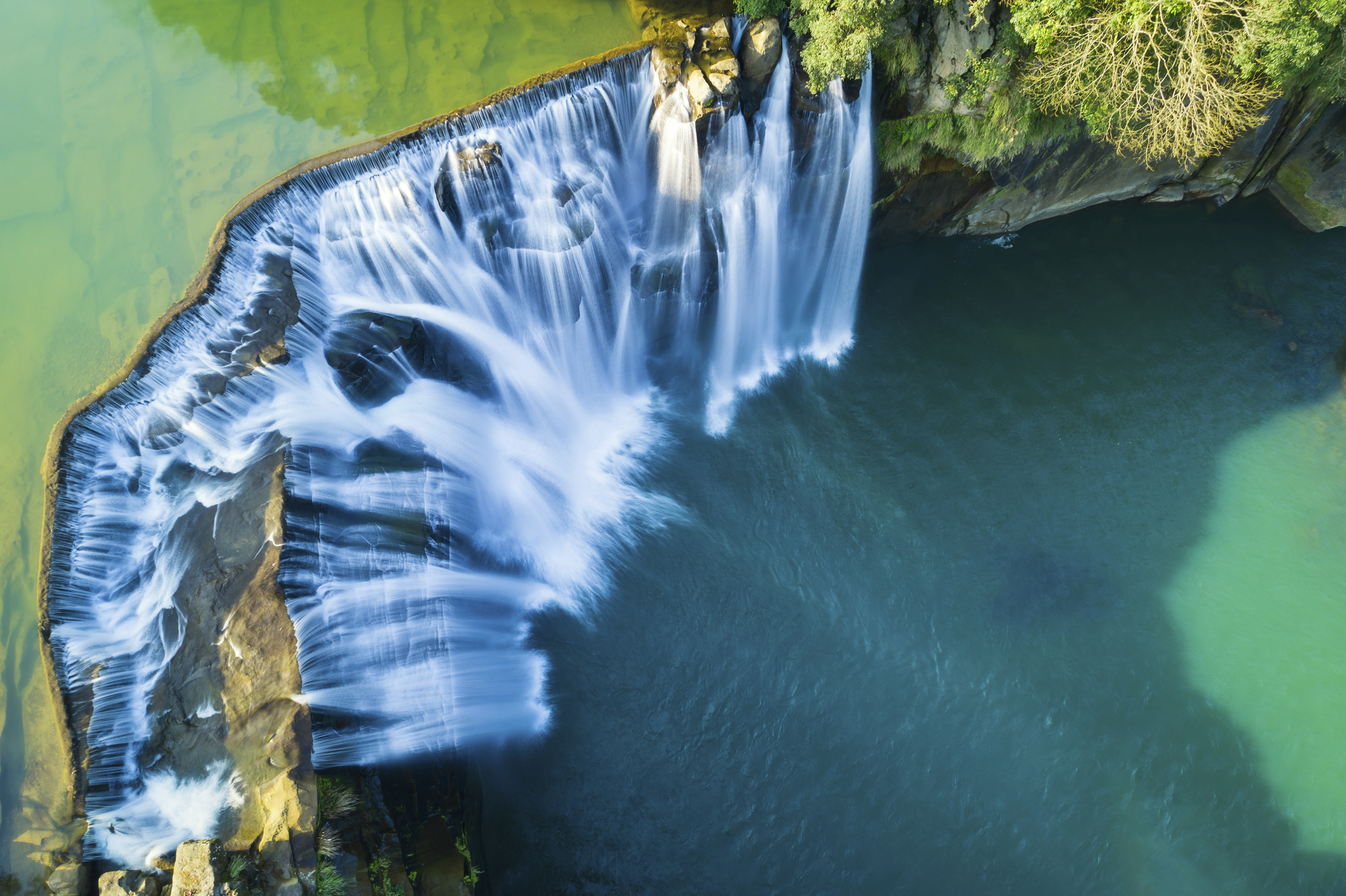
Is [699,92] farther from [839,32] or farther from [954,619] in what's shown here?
[954,619]

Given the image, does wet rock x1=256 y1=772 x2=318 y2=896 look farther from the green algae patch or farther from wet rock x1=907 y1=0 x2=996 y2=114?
wet rock x1=907 y1=0 x2=996 y2=114

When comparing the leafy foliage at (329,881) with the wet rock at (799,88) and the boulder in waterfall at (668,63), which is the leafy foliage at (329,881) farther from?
the wet rock at (799,88)

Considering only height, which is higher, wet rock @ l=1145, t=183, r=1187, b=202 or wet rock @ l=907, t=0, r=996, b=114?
wet rock @ l=907, t=0, r=996, b=114

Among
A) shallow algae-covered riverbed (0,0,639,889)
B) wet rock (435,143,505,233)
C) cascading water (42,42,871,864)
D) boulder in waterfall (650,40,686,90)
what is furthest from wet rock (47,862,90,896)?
boulder in waterfall (650,40,686,90)

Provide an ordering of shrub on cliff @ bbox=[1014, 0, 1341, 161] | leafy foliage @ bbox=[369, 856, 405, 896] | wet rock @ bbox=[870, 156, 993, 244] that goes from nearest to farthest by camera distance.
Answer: leafy foliage @ bbox=[369, 856, 405, 896]
shrub on cliff @ bbox=[1014, 0, 1341, 161]
wet rock @ bbox=[870, 156, 993, 244]

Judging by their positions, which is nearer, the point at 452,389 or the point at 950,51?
the point at 950,51

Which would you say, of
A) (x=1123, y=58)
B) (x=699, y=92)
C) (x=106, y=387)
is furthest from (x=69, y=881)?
(x=1123, y=58)

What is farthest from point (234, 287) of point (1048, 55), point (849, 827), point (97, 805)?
point (1048, 55)
